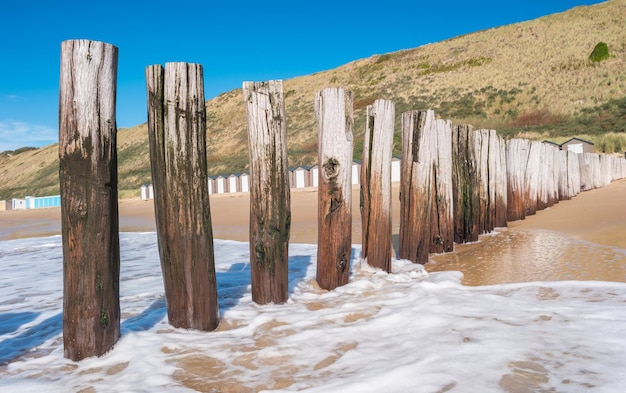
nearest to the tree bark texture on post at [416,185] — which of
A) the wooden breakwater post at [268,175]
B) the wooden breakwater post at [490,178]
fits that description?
the wooden breakwater post at [490,178]

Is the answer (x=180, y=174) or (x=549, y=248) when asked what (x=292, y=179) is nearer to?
(x=549, y=248)

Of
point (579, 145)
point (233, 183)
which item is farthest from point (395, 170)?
point (233, 183)

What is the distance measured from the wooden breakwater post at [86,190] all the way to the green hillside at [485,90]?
22603mm

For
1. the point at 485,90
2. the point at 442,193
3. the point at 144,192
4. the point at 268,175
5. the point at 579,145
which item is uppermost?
the point at 485,90

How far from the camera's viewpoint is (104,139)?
112 inches

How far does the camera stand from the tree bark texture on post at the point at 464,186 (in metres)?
6.56

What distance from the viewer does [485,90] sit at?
42.5 m

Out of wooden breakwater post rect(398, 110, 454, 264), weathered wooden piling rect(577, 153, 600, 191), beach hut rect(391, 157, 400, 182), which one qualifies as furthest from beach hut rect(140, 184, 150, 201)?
wooden breakwater post rect(398, 110, 454, 264)

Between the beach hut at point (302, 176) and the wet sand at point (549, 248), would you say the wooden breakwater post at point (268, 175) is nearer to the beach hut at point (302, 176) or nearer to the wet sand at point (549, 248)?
the wet sand at point (549, 248)

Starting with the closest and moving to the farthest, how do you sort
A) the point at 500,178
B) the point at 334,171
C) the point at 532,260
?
the point at 334,171
the point at 532,260
the point at 500,178

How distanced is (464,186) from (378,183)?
7.49 ft

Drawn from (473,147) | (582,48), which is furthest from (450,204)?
(582,48)

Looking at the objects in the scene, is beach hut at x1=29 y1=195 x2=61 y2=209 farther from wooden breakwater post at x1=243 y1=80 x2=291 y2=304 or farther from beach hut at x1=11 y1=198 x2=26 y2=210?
wooden breakwater post at x1=243 y1=80 x2=291 y2=304

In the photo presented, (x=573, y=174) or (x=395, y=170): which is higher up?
(x=395, y=170)
